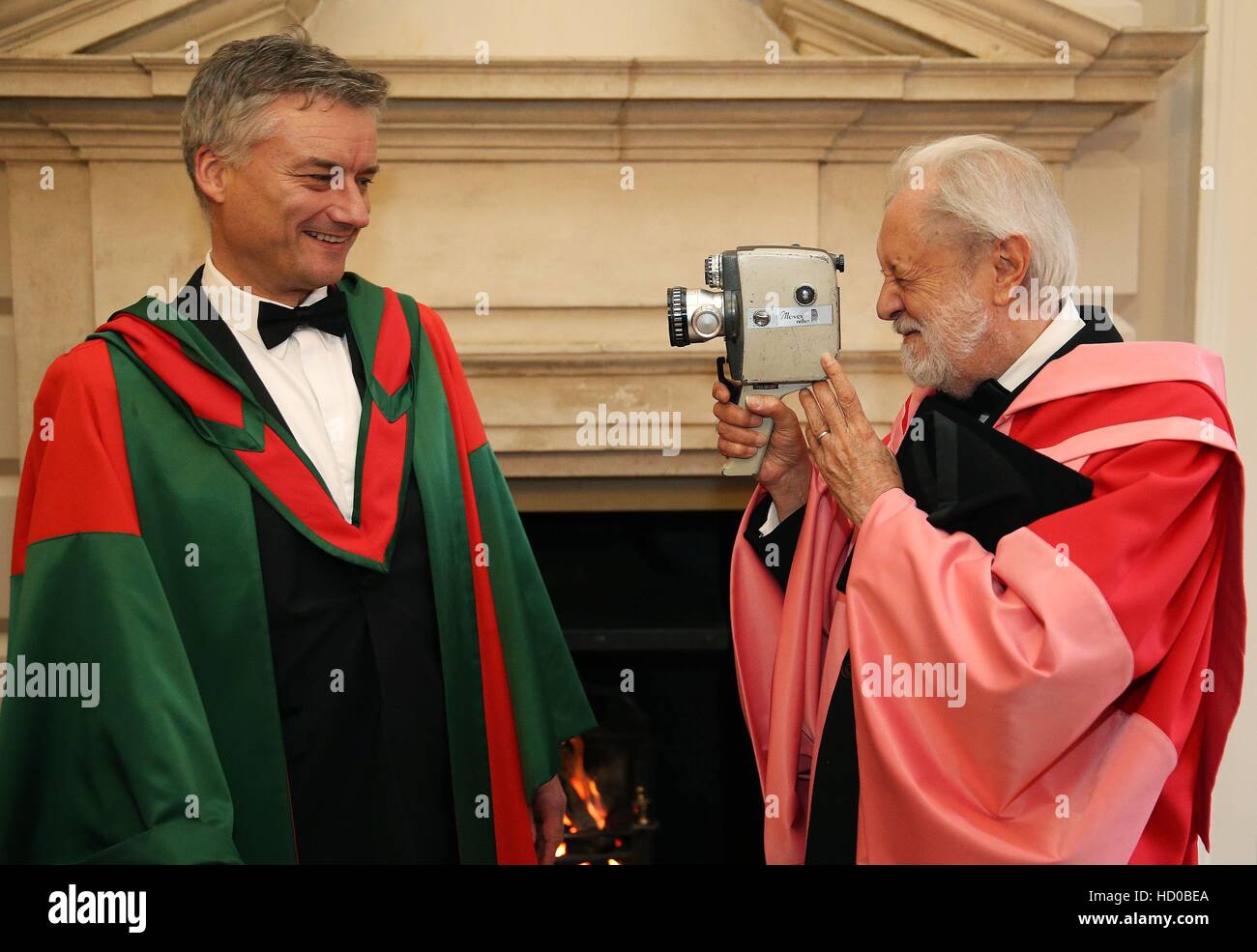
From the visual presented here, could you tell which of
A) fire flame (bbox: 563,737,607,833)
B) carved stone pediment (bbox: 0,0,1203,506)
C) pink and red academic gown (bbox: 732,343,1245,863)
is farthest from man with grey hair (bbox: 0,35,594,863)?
fire flame (bbox: 563,737,607,833)

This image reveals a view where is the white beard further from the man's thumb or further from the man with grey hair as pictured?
Result: the man with grey hair

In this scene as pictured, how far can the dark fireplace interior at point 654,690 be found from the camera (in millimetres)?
2572

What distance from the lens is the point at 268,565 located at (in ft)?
4.67

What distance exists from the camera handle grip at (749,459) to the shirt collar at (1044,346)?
300 mm

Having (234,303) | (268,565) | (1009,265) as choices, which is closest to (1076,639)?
(1009,265)

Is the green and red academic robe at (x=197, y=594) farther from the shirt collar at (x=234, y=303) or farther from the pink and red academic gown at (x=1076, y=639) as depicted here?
the pink and red academic gown at (x=1076, y=639)

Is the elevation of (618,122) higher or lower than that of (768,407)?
higher

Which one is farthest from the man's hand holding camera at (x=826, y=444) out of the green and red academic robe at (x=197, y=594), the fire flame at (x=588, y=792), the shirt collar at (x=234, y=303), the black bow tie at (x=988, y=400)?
the fire flame at (x=588, y=792)

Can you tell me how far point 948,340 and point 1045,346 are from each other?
117mm

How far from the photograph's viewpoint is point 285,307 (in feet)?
4.94

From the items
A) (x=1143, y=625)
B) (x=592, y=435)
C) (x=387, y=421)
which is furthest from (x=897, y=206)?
(x=592, y=435)

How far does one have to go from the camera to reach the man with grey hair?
133 cm

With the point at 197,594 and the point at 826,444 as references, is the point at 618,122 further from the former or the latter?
the point at 197,594
